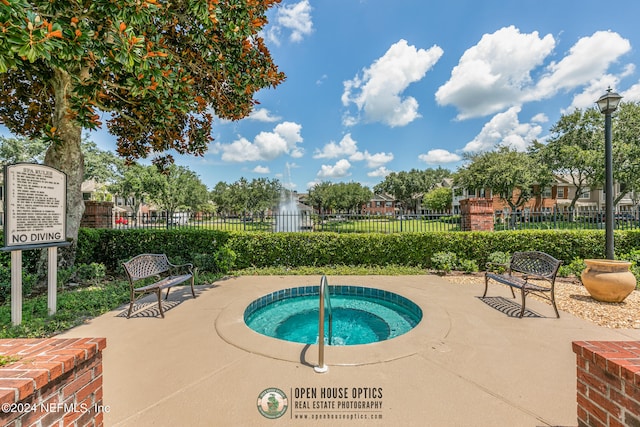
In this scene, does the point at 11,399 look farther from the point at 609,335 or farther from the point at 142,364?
the point at 609,335

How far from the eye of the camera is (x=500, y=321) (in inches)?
177

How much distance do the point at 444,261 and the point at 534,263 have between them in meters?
2.41

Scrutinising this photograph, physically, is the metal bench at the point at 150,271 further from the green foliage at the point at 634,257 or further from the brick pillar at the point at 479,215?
the green foliage at the point at 634,257

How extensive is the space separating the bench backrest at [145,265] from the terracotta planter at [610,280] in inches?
351

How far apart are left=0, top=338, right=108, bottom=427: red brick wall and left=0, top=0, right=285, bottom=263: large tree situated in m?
3.62

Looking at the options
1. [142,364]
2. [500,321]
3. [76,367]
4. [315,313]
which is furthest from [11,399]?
[500,321]

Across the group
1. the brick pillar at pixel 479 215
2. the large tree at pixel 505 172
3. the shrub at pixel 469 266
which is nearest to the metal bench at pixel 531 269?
the shrub at pixel 469 266

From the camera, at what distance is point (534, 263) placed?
5641 mm

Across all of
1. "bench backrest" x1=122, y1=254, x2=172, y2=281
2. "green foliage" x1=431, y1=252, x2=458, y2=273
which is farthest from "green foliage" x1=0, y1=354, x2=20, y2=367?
"green foliage" x1=431, y1=252, x2=458, y2=273

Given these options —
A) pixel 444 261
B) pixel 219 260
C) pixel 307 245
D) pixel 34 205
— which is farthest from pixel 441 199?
pixel 34 205

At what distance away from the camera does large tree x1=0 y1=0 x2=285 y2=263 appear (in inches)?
156

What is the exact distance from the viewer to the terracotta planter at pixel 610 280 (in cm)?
521

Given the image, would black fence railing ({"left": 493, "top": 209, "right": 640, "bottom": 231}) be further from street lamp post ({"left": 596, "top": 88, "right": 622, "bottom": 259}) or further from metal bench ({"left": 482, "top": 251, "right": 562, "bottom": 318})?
metal bench ({"left": 482, "top": 251, "right": 562, "bottom": 318})

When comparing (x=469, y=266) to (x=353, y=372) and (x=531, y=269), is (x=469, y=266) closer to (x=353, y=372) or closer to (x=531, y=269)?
(x=531, y=269)
